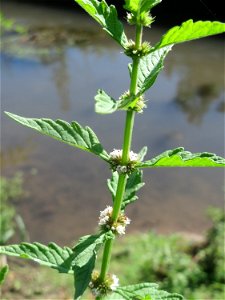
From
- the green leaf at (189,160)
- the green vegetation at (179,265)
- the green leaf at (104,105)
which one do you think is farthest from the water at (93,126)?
the green leaf at (104,105)

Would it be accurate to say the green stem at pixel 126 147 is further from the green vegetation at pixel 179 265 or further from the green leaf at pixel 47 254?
the green vegetation at pixel 179 265

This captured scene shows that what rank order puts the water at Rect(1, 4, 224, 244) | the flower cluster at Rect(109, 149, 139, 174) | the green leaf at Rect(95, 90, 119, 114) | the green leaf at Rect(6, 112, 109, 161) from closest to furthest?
1. the green leaf at Rect(95, 90, 119, 114)
2. the green leaf at Rect(6, 112, 109, 161)
3. the flower cluster at Rect(109, 149, 139, 174)
4. the water at Rect(1, 4, 224, 244)

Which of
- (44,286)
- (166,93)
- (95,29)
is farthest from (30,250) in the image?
(95,29)

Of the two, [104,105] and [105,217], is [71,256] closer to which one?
[105,217]

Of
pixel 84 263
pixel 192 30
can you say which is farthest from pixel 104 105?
pixel 84 263

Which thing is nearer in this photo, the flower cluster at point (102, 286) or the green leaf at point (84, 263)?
the green leaf at point (84, 263)

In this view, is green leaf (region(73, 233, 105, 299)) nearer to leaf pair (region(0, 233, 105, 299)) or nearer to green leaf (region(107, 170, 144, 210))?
leaf pair (region(0, 233, 105, 299))

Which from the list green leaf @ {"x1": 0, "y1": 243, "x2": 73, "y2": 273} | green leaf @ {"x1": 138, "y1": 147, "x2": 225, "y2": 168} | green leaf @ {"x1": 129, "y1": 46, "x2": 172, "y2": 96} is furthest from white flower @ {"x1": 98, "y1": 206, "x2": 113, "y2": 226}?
green leaf @ {"x1": 129, "y1": 46, "x2": 172, "y2": 96}
